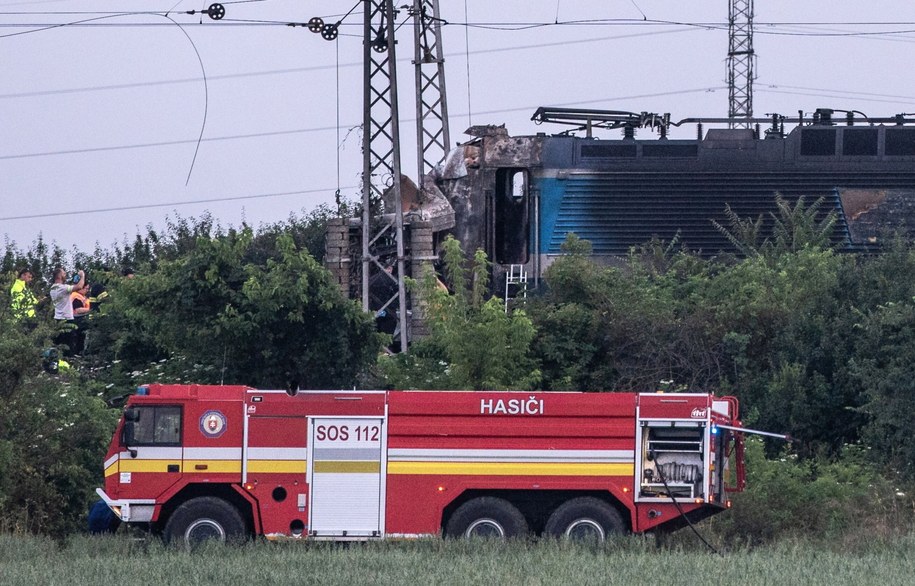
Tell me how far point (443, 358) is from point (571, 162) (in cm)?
825

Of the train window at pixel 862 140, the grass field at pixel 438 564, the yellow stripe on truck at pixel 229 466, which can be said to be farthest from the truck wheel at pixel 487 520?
the train window at pixel 862 140

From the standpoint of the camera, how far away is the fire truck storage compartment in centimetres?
1656

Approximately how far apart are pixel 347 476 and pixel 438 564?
2.97 metres

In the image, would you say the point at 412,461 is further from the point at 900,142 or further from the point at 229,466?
the point at 900,142

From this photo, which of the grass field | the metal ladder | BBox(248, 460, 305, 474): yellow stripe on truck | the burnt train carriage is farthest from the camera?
the burnt train carriage

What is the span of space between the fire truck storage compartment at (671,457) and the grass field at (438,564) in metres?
0.76

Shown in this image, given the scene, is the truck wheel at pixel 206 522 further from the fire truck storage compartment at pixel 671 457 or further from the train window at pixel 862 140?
the train window at pixel 862 140

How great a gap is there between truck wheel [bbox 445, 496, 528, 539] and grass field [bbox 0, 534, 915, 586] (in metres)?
0.63

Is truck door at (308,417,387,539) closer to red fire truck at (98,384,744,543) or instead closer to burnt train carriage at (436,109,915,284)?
red fire truck at (98,384,744,543)

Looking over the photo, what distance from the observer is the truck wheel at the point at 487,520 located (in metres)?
16.6

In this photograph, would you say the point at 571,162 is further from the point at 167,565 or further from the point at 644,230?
the point at 167,565

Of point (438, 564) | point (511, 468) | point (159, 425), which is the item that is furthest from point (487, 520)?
point (159, 425)

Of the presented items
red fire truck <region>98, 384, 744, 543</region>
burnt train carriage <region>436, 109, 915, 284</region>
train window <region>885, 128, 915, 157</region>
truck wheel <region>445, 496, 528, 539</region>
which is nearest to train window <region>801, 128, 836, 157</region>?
burnt train carriage <region>436, 109, 915, 284</region>

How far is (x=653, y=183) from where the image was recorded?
30.3m
